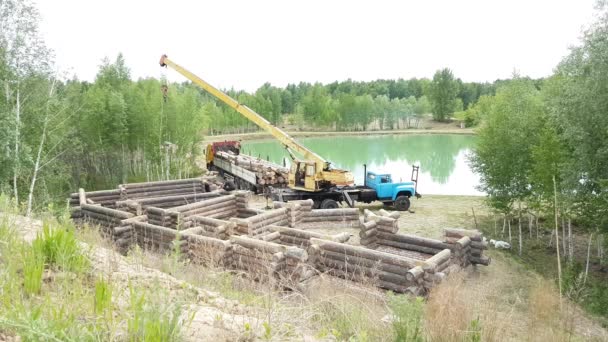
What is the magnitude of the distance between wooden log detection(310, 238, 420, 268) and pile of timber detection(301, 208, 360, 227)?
5867 millimetres

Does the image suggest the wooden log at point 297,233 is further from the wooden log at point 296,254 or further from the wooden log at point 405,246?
the wooden log at point 405,246

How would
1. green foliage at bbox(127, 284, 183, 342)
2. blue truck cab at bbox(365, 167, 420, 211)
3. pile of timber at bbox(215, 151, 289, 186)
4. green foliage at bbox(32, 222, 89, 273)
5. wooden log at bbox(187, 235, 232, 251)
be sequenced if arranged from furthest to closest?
pile of timber at bbox(215, 151, 289, 186), blue truck cab at bbox(365, 167, 420, 211), wooden log at bbox(187, 235, 232, 251), green foliage at bbox(32, 222, 89, 273), green foliage at bbox(127, 284, 183, 342)

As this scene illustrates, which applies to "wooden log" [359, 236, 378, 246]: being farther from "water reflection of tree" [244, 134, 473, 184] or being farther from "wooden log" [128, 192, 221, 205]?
"water reflection of tree" [244, 134, 473, 184]

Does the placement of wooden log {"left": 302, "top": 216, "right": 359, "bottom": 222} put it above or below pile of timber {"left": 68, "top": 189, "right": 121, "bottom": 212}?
below

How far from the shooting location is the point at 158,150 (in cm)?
2662

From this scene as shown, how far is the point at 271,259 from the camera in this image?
28.8ft

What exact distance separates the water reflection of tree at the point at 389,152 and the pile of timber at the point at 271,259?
22.9 meters

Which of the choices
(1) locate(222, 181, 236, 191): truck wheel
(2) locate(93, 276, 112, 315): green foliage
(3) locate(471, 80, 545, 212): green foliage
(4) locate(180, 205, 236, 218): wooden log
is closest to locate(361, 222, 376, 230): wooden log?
(4) locate(180, 205, 236, 218): wooden log

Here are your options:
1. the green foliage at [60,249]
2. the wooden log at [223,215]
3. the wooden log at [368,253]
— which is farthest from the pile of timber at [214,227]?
the green foliage at [60,249]

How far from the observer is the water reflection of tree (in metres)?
38.5

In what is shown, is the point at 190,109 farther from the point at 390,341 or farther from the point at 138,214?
the point at 390,341

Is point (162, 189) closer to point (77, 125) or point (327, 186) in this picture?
point (327, 186)

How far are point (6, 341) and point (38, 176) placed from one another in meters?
17.9

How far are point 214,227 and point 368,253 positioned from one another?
464 cm
